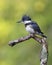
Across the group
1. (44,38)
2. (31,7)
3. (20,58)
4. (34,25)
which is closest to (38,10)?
→ (31,7)

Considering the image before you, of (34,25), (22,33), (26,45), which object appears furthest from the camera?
(26,45)

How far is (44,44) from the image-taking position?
2.67m

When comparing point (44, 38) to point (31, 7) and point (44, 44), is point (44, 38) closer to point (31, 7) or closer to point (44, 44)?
point (44, 44)

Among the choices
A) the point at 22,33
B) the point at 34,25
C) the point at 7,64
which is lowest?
the point at 7,64

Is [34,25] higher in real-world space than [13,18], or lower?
higher

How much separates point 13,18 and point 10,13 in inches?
7.2

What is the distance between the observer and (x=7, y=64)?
24.3 feet

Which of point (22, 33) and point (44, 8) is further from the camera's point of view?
point (44, 8)

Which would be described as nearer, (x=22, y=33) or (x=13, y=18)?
(x=22, y=33)

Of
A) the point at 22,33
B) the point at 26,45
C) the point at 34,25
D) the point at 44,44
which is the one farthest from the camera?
the point at 26,45

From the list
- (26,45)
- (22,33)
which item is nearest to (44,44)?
(22,33)

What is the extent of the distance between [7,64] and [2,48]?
1.16ft

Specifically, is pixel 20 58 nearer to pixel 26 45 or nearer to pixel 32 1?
pixel 26 45

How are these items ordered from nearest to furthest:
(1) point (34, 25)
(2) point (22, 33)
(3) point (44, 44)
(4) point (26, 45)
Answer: (3) point (44, 44) → (1) point (34, 25) → (2) point (22, 33) → (4) point (26, 45)
